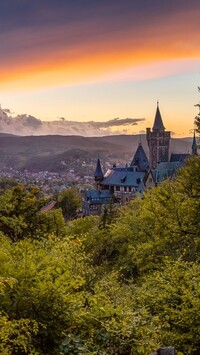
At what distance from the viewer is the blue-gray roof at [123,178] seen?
9275cm

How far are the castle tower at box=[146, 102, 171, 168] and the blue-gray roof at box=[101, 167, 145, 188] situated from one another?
33.0 m

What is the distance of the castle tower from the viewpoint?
426ft

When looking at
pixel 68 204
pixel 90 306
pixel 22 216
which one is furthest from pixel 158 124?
pixel 90 306

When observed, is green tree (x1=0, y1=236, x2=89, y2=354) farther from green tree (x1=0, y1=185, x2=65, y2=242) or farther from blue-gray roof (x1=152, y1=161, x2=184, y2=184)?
blue-gray roof (x1=152, y1=161, x2=184, y2=184)

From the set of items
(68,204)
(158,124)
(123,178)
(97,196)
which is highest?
(158,124)

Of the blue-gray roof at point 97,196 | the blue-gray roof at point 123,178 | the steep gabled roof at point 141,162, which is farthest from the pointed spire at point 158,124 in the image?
the blue-gray roof at point 97,196

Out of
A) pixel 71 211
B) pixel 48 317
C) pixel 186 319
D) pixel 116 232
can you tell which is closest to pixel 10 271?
pixel 48 317

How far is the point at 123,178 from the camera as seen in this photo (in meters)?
94.6

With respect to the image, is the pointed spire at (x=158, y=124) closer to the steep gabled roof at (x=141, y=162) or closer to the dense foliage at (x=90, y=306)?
the steep gabled roof at (x=141, y=162)

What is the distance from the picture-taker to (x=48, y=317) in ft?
33.8

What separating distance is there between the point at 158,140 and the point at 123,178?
3898 centimetres

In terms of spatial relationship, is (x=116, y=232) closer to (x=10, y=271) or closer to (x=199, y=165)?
(x=199, y=165)

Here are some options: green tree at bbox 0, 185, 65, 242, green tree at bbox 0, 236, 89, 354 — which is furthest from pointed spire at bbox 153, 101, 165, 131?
green tree at bbox 0, 236, 89, 354

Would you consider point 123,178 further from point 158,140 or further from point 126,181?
point 158,140
